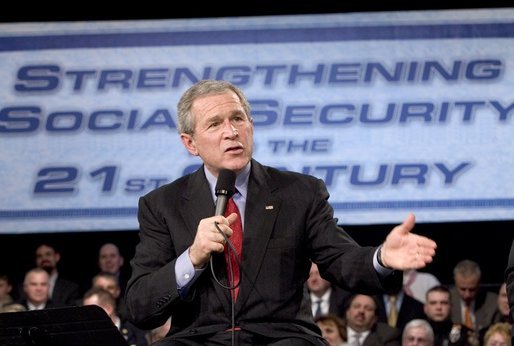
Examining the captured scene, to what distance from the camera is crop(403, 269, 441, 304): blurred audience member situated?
8453 millimetres

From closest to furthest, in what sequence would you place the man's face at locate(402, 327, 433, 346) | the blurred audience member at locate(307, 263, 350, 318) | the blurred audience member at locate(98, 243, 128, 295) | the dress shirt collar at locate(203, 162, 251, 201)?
the dress shirt collar at locate(203, 162, 251, 201)
the man's face at locate(402, 327, 433, 346)
the blurred audience member at locate(307, 263, 350, 318)
the blurred audience member at locate(98, 243, 128, 295)

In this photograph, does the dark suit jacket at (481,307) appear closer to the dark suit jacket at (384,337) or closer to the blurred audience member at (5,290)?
the dark suit jacket at (384,337)

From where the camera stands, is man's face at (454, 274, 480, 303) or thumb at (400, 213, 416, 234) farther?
man's face at (454, 274, 480, 303)

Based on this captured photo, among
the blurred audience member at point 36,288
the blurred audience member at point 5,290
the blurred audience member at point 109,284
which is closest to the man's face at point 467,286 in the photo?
the blurred audience member at point 109,284

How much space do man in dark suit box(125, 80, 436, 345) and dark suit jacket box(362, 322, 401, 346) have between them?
152 inches

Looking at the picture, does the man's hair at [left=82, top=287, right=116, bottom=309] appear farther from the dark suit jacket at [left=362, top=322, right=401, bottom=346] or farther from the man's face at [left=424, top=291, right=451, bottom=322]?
the man's face at [left=424, top=291, right=451, bottom=322]

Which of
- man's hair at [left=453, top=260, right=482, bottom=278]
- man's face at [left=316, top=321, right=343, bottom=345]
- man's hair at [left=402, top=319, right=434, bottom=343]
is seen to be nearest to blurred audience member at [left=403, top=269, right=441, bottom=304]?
man's hair at [left=453, top=260, right=482, bottom=278]

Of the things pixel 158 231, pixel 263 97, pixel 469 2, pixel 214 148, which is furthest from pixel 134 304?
pixel 469 2

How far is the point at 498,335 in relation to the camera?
23.3ft

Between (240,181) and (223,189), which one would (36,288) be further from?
(223,189)

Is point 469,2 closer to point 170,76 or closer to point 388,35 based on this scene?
point 388,35

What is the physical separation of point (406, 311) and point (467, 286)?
20.1 inches

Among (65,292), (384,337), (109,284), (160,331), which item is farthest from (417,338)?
(65,292)

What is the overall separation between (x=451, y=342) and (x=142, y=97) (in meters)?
3.18
